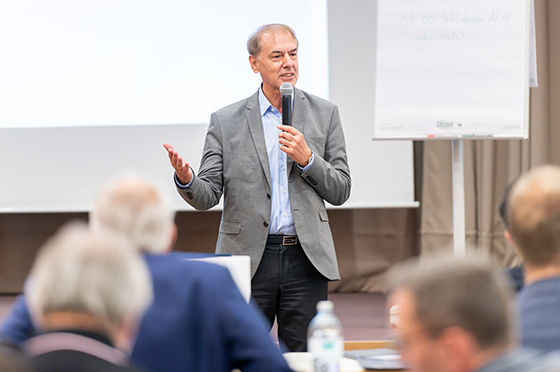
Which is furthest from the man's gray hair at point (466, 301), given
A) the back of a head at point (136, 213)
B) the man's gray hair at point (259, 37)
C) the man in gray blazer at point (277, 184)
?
the man's gray hair at point (259, 37)

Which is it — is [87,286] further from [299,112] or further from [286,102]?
[299,112]

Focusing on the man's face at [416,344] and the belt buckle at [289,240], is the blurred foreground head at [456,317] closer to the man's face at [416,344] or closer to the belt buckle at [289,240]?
the man's face at [416,344]

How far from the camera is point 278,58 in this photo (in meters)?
3.04

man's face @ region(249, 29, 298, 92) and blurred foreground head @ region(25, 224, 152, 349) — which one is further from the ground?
man's face @ region(249, 29, 298, 92)

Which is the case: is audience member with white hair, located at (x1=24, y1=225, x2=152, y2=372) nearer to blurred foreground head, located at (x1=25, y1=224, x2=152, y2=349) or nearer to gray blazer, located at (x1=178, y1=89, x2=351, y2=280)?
blurred foreground head, located at (x1=25, y1=224, x2=152, y2=349)

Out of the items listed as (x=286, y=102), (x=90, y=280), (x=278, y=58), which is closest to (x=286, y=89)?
(x=286, y=102)

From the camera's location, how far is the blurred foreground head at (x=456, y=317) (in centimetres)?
111

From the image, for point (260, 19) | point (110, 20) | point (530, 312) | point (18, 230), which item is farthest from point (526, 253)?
point (18, 230)

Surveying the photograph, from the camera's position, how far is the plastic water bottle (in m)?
1.89

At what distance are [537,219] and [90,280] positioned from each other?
1.03m

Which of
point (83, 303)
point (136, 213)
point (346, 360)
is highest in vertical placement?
point (136, 213)

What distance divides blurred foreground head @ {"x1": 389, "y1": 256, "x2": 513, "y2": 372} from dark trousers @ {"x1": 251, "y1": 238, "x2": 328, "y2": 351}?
1.77 m

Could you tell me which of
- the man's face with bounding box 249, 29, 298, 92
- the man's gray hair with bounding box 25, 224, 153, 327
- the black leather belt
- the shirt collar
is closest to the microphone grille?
the man's face with bounding box 249, 29, 298, 92

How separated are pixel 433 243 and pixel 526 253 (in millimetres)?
4076
